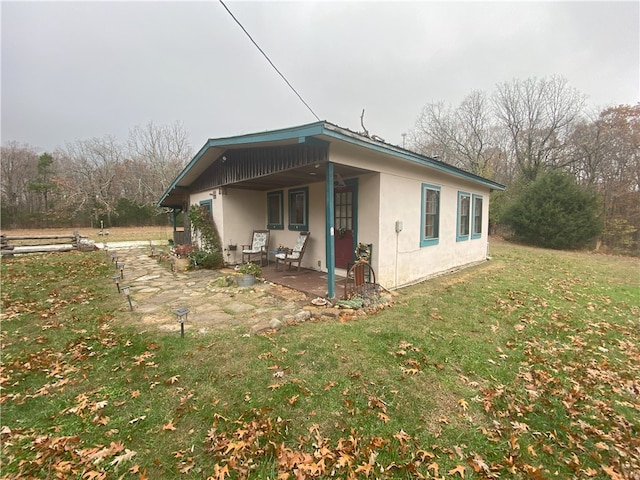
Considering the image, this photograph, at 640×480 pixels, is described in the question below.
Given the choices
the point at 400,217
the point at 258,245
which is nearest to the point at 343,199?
the point at 400,217

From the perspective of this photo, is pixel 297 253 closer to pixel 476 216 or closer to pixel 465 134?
pixel 476 216

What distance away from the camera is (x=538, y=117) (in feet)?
62.4

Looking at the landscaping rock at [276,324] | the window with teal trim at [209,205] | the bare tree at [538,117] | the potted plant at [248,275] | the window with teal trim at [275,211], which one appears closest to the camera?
the landscaping rock at [276,324]

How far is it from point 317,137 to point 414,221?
3.15m

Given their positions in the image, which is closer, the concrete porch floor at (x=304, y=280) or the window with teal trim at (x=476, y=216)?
the concrete porch floor at (x=304, y=280)

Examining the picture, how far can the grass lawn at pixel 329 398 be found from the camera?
5.77 ft

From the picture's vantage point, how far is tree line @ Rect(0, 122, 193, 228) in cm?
2381

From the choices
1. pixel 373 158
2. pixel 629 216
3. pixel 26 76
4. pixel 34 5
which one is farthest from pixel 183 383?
pixel 629 216

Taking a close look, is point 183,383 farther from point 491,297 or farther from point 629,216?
point 629,216

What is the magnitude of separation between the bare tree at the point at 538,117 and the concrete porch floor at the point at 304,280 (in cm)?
1902

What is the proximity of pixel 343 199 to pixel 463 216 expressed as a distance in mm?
4330

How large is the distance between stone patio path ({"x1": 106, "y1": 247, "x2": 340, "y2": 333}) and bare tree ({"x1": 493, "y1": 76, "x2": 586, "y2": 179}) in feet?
67.2

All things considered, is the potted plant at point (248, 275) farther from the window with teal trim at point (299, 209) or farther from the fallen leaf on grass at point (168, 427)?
the fallen leaf on grass at point (168, 427)

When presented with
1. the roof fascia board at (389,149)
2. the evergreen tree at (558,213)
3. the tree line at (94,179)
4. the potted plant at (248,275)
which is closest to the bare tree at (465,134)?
the evergreen tree at (558,213)
